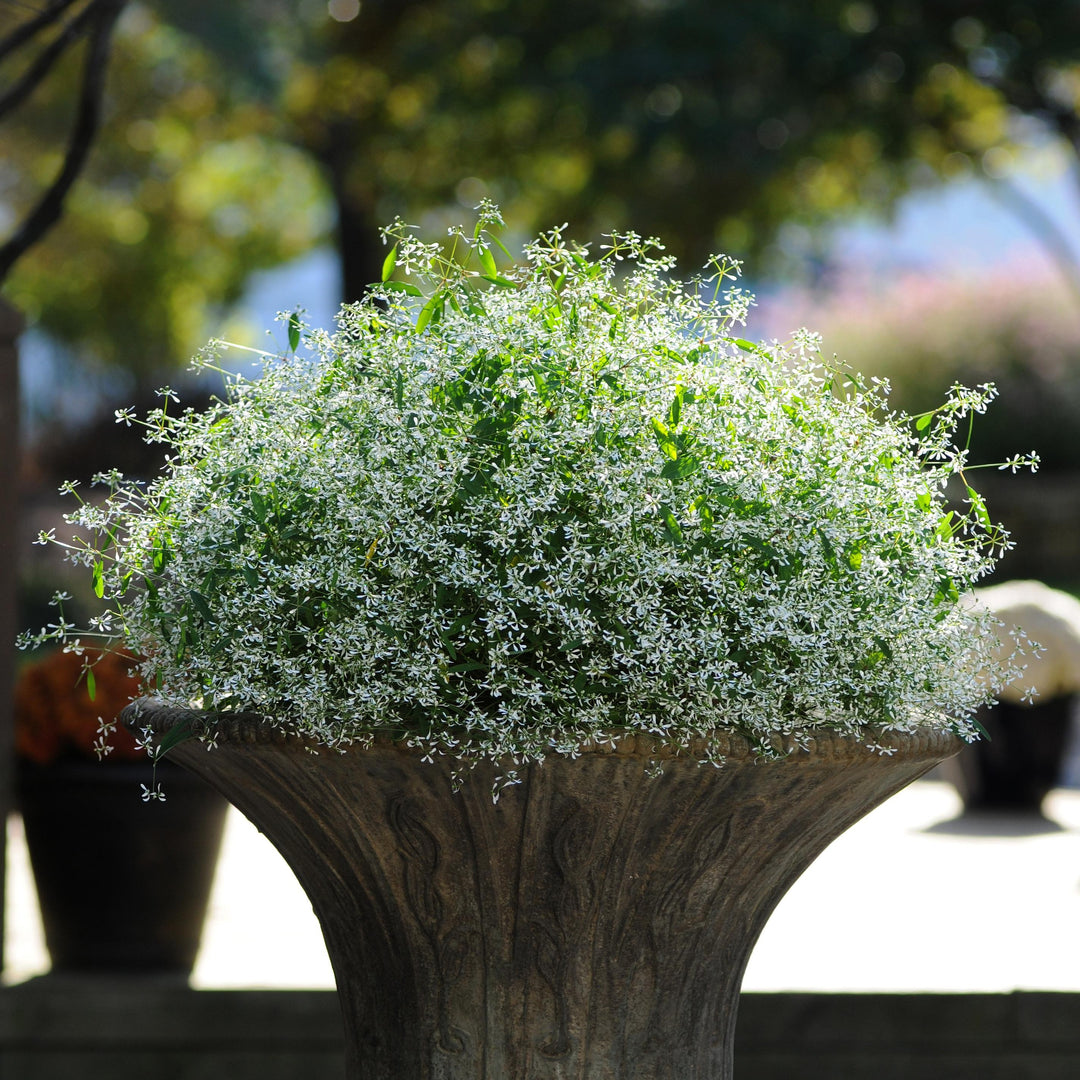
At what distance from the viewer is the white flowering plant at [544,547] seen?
1596 millimetres

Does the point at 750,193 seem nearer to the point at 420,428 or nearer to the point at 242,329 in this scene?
the point at 420,428

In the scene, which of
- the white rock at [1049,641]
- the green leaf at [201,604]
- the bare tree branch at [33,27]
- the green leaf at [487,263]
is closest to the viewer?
the green leaf at [201,604]

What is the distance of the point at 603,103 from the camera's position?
10.1 metres

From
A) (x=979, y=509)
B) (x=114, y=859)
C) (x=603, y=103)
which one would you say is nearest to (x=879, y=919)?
(x=114, y=859)

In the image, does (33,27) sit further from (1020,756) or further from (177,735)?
(1020,756)

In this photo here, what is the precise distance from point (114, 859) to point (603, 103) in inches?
316

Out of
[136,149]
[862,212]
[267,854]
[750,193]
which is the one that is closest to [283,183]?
[136,149]

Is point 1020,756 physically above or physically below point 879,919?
above

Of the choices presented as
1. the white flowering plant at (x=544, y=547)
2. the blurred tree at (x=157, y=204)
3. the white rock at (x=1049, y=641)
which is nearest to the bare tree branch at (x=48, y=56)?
the white flowering plant at (x=544, y=547)

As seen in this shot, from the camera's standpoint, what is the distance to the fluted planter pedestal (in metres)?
1.62

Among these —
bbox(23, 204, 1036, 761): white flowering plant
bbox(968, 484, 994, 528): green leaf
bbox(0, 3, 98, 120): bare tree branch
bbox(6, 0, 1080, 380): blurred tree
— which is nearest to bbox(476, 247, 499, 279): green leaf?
bbox(23, 204, 1036, 761): white flowering plant

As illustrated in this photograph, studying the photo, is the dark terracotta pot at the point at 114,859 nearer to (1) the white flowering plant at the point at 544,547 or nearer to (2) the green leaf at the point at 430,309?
(1) the white flowering plant at the point at 544,547

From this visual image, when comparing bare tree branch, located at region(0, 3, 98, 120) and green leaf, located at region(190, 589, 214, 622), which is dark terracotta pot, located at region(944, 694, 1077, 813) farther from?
green leaf, located at region(190, 589, 214, 622)

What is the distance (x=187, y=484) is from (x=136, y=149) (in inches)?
635
